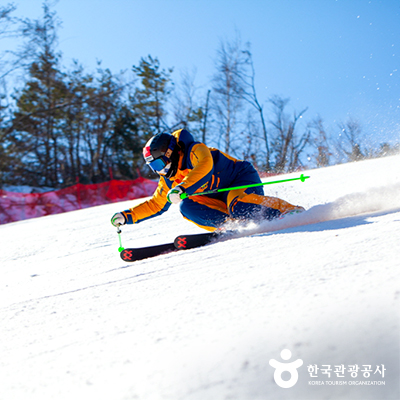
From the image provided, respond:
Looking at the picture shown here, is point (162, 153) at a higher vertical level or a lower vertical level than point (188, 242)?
higher

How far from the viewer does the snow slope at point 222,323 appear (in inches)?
40.2

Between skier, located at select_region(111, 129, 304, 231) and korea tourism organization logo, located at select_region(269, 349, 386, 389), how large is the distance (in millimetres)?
2126

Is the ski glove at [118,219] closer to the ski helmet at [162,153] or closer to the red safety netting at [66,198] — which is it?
the ski helmet at [162,153]

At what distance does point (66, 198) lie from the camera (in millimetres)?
14383

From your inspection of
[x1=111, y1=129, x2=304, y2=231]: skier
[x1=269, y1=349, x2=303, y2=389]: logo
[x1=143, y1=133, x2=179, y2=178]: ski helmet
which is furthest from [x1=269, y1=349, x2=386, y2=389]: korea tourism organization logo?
[x1=143, y1=133, x2=179, y2=178]: ski helmet

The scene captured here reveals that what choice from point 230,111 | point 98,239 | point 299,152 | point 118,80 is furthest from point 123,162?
point 98,239

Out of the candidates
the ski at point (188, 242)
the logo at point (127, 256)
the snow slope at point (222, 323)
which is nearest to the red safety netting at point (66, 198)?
the logo at point (127, 256)

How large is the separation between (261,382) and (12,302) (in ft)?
6.94

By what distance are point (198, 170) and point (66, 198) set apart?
12.3 m

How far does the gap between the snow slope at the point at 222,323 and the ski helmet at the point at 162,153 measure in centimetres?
101

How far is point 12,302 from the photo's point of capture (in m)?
2.54

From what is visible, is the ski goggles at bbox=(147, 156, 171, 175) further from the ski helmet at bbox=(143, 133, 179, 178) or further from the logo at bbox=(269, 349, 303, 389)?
the logo at bbox=(269, 349, 303, 389)

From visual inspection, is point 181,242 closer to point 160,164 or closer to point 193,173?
point 193,173

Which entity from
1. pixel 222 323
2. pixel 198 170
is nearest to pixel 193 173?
pixel 198 170
